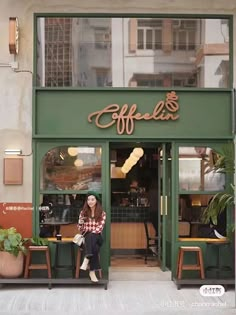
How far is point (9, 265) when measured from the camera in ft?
31.7

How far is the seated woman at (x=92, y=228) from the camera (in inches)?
374

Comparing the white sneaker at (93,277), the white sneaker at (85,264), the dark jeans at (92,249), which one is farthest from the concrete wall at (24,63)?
the white sneaker at (93,277)

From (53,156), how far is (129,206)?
10.6 feet

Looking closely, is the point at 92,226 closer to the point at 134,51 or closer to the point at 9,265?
the point at 9,265

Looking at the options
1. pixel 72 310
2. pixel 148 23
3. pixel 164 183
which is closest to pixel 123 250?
pixel 164 183


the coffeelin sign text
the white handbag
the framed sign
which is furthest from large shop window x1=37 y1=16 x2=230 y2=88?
the white handbag

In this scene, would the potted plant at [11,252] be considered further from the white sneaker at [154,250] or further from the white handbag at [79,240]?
the white sneaker at [154,250]

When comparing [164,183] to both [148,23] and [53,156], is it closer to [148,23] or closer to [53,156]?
[53,156]

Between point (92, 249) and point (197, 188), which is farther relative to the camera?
point (197, 188)

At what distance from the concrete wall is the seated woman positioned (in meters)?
1.12

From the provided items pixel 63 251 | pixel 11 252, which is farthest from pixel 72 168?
pixel 11 252

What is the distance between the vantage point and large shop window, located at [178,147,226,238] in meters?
10.4

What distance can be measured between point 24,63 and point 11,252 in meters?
3.40

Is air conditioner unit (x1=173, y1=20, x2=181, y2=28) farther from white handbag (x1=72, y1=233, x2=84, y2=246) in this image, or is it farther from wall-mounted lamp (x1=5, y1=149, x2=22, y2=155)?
white handbag (x1=72, y1=233, x2=84, y2=246)
